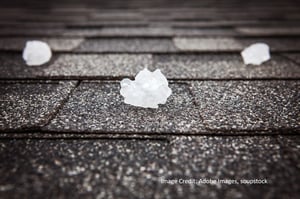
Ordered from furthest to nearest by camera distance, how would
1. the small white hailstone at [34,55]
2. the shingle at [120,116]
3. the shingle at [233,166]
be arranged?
the small white hailstone at [34,55]
the shingle at [120,116]
the shingle at [233,166]

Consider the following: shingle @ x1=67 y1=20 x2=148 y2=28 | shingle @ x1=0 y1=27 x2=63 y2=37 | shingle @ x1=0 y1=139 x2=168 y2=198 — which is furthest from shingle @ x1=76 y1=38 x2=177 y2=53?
shingle @ x1=0 y1=139 x2=168 y2=198

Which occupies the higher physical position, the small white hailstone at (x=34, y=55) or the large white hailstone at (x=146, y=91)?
the small white hailstone at (x=34, y=55)

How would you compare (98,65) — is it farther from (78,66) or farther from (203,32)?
(203,32)

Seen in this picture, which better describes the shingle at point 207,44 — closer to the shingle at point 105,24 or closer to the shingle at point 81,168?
the shingle at point 105,24

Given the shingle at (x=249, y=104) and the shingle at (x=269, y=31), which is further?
the shingle at (x=269, y=31)

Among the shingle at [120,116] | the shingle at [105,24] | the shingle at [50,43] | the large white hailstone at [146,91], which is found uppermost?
the shingle at [105,24]

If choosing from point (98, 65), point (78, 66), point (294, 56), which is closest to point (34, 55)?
point (78, 66)

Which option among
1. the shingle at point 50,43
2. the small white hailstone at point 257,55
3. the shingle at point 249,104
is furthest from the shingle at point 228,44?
the shingle at point 50,43
